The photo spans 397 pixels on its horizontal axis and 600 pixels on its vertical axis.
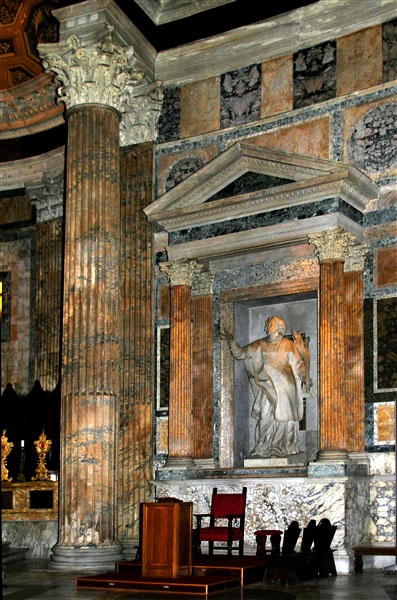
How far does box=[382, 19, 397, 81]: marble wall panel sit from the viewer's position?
13.3 m

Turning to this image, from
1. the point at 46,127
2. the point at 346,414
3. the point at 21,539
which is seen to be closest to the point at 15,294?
the point at 46,127

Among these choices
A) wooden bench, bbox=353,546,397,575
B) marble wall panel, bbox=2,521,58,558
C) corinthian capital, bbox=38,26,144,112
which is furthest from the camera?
marble wall panel, bbox=2,521,58,558

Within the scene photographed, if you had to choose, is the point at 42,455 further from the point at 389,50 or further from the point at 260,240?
the point at 389,50

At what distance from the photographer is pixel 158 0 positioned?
1552cm

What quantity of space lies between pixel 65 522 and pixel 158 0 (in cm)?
956

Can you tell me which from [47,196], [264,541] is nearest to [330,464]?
[264,541]

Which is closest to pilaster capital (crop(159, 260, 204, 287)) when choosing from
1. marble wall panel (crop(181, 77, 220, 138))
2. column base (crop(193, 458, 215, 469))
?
marble wall panel (crop(181, 77, 220, 138))

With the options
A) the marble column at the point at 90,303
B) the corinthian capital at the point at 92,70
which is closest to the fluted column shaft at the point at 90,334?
the marble column at the point at 90,303

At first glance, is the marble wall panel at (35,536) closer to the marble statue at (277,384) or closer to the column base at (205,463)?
the column base at (205,463)

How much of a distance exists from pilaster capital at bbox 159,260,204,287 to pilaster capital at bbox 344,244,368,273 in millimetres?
2773

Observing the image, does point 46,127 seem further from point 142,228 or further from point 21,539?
point 21,539

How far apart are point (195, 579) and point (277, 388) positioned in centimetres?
467

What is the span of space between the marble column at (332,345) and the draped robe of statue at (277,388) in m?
1.30

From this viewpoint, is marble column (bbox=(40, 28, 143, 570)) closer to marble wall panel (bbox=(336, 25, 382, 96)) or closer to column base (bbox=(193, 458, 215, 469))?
column base (bbox=(193, 458, 215, 469))
